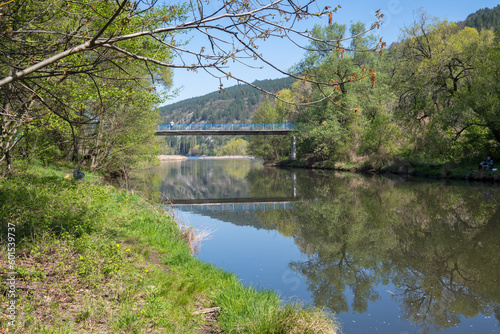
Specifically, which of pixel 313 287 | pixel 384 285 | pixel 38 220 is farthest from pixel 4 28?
pixel 384 285

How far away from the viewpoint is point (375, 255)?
9.11m

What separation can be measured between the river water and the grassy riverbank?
5.32 ft

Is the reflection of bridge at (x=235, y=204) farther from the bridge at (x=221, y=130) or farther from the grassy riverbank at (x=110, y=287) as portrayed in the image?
the bridge at (x=221, y=130)

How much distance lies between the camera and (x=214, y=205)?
18.1m

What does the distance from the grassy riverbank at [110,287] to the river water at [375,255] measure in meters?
1.62

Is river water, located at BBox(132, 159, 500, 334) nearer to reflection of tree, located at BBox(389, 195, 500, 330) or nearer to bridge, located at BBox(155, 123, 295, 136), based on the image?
reflection of tree, located at BBox(389, 195, 500, 330)

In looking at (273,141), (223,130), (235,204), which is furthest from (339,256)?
(273,141)

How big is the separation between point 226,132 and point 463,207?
1468 inches

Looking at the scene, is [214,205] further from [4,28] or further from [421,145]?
[421,145]

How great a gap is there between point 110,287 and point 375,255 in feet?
21.7

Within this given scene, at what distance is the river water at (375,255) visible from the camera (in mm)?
6105

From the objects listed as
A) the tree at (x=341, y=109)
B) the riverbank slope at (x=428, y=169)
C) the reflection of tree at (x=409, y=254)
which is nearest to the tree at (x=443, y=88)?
the riverbank slope at (x=428, y=169)

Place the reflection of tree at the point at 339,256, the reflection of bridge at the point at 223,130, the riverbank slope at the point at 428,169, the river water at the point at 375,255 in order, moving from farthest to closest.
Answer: the reflection of bridge at the point at 223,130 < the riverbank slope at the point at 428,169 < the reflection of tree at the point at 339,256 < the river water at the point at 375,255

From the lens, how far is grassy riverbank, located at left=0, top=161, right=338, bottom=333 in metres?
3.86
